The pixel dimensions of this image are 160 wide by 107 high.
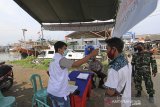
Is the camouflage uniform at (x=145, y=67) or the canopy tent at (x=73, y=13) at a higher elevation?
the canopy tent at (x=73, y=13)

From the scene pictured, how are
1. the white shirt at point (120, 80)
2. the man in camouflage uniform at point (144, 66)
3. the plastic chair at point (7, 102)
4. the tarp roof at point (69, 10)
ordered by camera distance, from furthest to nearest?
1. the man in camouflage uniform at point (144, 66)
2. the tarp roof at point (69, 10)
3. the plastic chair at point (7, 102)
4. the white shirt at point (120, 80)

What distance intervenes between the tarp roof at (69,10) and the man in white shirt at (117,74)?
3.61 metres

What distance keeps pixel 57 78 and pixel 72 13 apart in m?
4.51

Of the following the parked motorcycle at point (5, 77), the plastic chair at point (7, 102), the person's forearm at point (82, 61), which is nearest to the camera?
the person's forearm at point (82, 61)

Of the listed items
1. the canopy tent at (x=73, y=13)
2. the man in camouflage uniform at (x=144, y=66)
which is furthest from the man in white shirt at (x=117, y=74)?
the man in camouflage uniform at (x=144, y=66)

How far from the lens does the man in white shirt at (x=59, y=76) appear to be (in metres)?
3.56

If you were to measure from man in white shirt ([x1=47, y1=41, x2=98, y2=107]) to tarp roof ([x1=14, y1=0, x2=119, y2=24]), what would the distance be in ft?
10.2

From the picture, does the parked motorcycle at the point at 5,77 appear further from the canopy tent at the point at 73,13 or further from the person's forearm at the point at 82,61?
the person's forearm at the point at 82,61

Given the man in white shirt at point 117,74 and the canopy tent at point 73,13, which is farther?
the canopy tent at point 73,13

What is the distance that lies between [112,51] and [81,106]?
2213 mm

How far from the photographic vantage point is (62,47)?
380 cm

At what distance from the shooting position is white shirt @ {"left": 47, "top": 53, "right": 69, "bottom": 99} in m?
3.62

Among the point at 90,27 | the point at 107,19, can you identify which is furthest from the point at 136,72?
the point at 90,27

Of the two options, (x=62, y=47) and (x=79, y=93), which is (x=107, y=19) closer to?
(x=79, y=93)
